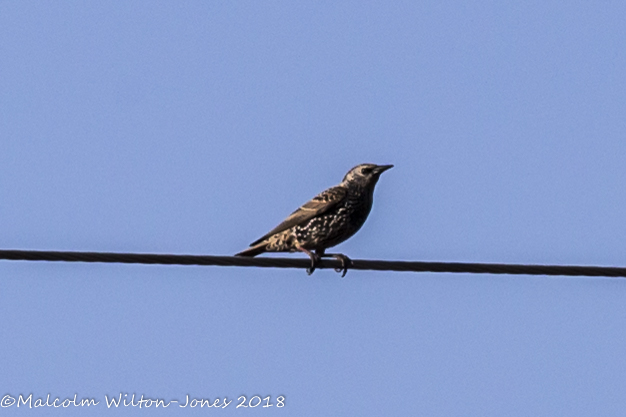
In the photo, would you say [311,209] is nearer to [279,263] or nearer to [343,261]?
[343,261]

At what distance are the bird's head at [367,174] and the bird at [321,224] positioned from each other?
1.2 inches

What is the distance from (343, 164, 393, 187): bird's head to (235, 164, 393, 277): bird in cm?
3

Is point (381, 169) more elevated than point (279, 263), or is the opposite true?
point (381, 169)

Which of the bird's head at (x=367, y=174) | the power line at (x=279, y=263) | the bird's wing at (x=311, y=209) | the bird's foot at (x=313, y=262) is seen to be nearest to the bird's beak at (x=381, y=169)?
the bird's head at (x=367, y=174)

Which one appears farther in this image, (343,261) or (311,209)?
(311,209)

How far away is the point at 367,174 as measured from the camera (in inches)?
478

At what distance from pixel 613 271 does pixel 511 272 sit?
0.69 meters

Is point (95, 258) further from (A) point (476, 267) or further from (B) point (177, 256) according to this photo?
(A) point (476, 267)

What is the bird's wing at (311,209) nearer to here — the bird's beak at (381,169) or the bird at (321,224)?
the bird at (321,224)

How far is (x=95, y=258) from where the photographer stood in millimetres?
8289

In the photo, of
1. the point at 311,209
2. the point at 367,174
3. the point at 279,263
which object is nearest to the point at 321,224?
the point at 311,209

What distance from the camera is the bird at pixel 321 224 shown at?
38.7ft

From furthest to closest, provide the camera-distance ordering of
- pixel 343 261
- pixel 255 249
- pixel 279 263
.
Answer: pixel 255 249, pixel 343 261, pixel 279 263

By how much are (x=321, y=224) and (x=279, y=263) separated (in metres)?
2.82
